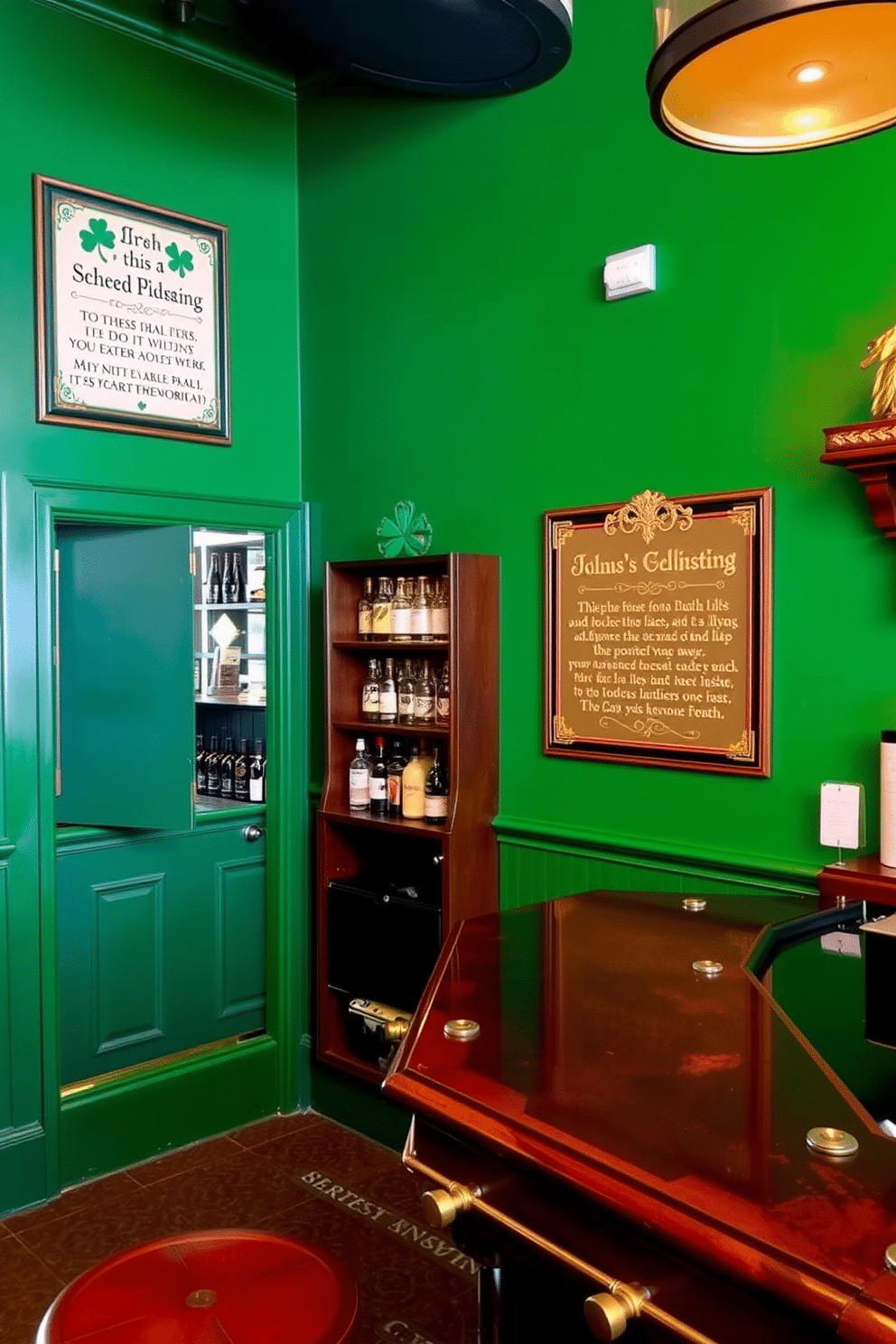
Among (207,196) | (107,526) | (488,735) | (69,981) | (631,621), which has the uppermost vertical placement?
(207,196)

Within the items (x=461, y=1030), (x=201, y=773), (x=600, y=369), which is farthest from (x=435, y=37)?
(x=201, y=773)

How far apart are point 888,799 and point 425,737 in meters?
1.62

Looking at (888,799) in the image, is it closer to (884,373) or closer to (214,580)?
(884,373)

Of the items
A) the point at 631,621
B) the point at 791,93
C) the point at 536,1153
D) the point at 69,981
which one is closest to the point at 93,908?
the point at 69,981

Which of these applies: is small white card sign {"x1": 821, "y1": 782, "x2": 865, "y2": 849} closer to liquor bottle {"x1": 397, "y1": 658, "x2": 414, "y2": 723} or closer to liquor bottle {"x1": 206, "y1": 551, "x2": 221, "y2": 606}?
liquor bottle {"x1": 397, "y1": 658, "x2": 414, "y2": 723}

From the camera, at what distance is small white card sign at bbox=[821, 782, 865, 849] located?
2600 mm

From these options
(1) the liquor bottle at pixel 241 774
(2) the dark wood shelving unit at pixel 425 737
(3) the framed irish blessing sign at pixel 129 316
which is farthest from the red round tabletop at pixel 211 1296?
(1) the liquor bottle at pixel 241 774

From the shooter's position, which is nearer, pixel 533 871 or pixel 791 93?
pixel 791 93

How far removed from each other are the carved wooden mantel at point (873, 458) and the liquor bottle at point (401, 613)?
1552 millimetres

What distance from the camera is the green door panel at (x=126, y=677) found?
12.5ft

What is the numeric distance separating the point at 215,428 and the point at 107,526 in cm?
52

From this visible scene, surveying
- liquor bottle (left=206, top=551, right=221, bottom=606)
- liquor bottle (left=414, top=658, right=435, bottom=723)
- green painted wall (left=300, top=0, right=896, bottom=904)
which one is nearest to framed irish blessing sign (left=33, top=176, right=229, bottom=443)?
green painted wall (left=300, top=0, right=896, bottom=904)

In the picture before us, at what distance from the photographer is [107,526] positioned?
397 centimetres

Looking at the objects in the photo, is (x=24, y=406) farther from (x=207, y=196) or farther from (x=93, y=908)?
(x=93, y=908)
